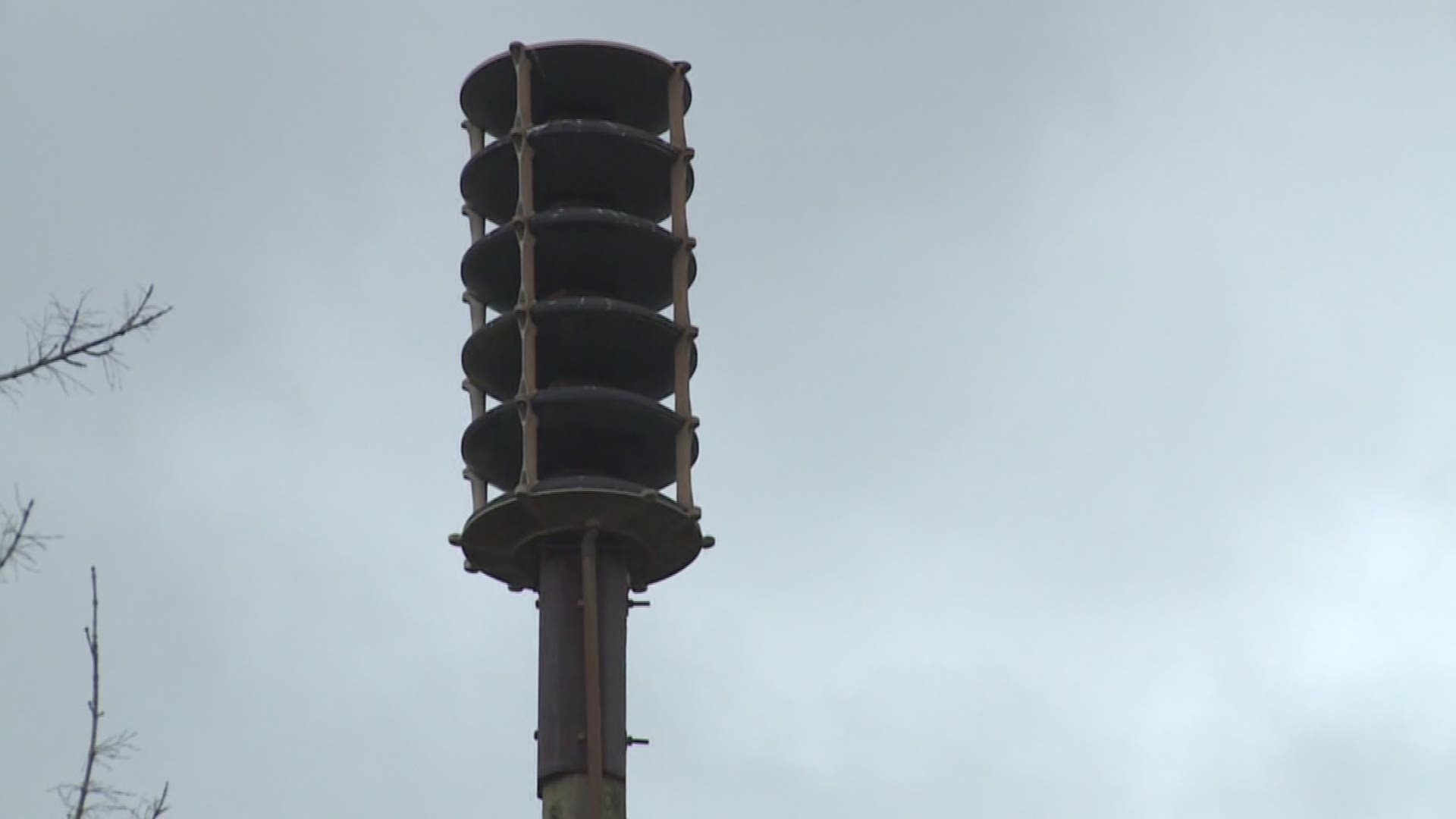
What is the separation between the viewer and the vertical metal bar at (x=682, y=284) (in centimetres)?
4134

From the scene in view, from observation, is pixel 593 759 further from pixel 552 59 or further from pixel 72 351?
pixel 72 351

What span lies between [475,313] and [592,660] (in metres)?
7.46

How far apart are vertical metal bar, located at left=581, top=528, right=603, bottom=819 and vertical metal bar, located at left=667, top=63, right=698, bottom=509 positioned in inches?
70.3

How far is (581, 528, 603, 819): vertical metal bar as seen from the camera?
38250mm

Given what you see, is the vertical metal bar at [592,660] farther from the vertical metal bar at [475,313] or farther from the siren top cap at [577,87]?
the siren top cap at [577,87]

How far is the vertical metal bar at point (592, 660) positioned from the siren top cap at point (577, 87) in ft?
27.8

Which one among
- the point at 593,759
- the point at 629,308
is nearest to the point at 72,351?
the point at 593,759

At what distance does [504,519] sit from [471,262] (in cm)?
535

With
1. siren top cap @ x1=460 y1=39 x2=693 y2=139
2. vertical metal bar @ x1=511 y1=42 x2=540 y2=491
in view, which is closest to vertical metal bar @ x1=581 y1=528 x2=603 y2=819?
vertical metal bar @ x1=511 y1=42 x2=540 y2=491

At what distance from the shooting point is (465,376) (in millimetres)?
43375

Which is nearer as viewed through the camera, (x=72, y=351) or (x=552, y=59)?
(x=72, y=351)

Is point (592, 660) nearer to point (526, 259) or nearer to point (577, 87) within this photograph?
point (526, 259)

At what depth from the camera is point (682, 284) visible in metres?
43.1

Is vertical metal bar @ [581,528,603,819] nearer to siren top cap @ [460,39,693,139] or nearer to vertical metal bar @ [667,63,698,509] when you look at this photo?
vertical metal bar @ [667,63,698,509]
